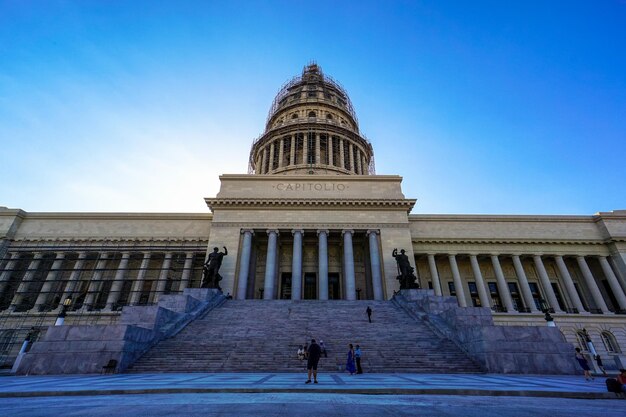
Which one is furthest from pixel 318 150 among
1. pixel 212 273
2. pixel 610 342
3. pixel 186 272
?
pixel 610 342

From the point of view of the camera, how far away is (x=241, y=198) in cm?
3012

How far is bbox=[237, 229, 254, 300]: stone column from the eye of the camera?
2581 centimetres

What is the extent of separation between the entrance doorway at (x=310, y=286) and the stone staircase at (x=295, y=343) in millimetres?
10060

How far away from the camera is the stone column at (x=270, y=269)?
25922 mm

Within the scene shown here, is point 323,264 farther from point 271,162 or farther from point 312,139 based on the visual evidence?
point 312,139

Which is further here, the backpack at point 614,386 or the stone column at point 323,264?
the stone column at point 323,264

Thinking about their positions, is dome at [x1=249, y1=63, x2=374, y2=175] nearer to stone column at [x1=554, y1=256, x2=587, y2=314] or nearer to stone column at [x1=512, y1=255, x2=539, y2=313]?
stone column at [x1=512, y1=255, x2=539, y2=313]

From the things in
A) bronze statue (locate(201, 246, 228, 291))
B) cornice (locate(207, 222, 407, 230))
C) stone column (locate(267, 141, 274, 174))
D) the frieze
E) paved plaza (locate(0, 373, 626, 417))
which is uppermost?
stone column (locate(267, 141, 274, 174))

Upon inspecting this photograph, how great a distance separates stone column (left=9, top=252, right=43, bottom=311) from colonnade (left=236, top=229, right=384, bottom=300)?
19.8 meters

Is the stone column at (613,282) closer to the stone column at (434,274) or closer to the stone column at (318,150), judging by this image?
the stone column at (434,274)

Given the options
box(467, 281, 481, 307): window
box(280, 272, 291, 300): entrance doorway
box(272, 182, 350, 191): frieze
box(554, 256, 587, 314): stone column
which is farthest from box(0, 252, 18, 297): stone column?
box(554, 256, 587, 314): stone column

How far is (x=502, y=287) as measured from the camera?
3020 cm

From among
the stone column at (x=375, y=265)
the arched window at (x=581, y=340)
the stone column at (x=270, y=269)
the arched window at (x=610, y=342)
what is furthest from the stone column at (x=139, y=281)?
the arched window at (x=610, y=342)

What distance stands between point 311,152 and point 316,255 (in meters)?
19.1
